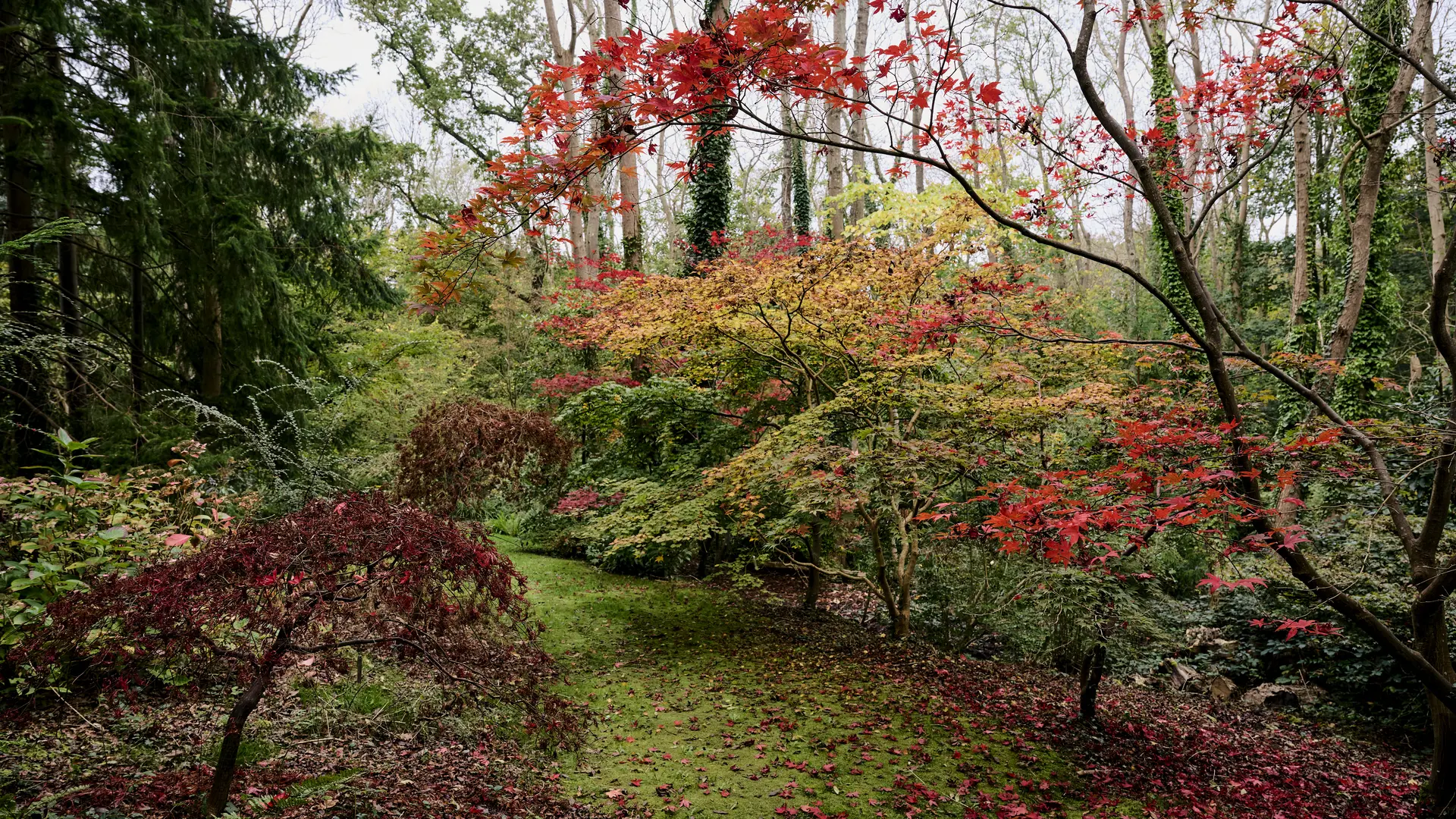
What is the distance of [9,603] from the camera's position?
2.47 metres

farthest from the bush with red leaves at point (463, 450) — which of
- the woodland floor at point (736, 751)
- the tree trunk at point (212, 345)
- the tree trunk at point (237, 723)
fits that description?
the tree trunk at point (237, 723)

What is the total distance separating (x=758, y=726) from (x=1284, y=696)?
17.4 ft

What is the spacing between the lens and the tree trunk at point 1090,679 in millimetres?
4723

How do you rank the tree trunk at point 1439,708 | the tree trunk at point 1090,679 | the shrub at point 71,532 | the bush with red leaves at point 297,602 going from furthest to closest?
the tree trunk at point 1090,679 → the tree trunk at point 1439,708 → the shrub at point 71,532 → the bush with red leaves at point 297,602

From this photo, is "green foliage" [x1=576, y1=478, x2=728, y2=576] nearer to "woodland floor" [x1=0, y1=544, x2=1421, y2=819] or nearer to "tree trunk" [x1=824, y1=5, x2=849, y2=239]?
"woodland floor" [x1=0, y1=544, x2=1421, y2=819]

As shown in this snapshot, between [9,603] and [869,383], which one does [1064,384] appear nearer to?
[869,383]

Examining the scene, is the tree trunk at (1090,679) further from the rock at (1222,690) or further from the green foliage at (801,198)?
the green foliage at (801,198)

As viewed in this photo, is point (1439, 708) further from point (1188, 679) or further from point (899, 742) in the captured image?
point (1188, 679)

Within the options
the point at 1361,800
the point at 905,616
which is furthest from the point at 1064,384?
the point at 1361,800

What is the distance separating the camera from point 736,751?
13.6 feet

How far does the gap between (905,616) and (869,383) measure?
226 centimetres

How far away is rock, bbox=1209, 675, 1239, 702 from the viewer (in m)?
6.47

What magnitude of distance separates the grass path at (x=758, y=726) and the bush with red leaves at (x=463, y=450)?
163 cm

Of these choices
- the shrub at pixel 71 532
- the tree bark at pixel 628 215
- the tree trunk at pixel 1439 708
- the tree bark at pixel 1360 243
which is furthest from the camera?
the tree bark at pixel 628 215
